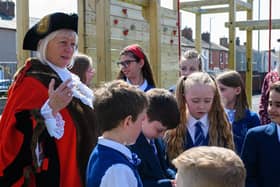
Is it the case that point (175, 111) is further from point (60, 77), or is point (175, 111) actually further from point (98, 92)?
point (60, 77)

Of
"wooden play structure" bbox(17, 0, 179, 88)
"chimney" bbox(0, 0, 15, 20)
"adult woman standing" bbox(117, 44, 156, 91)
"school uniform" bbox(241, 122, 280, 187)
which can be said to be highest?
"chimney" bbox(0, 0, 15, 20)

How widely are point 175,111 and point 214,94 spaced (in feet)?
1.88

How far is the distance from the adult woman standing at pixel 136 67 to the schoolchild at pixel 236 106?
63cm

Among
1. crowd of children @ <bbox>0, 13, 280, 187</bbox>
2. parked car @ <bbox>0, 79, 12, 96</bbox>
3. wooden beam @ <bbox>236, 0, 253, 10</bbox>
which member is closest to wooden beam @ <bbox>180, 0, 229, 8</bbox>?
wooden beam @ <bbox>236, 0, 253, 10</bbox>

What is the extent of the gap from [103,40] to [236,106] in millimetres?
1481

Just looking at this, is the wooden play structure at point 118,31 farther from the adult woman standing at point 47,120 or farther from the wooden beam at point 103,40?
the adult woman standing at point 47,120

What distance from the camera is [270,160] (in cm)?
252

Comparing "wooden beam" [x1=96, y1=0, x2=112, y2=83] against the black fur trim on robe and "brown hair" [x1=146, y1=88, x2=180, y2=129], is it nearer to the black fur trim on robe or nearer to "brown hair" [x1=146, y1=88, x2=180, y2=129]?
the black fur trim on robe

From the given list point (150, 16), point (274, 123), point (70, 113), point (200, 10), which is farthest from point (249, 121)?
point (200, 10)

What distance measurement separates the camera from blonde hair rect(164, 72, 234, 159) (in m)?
2.56

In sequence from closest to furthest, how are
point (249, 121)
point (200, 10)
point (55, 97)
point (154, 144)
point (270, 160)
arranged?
1. point (55, 97)
2. point (154, 144)
3. point (270, 160)
4. point (249, 121)
5. point (200, 10)

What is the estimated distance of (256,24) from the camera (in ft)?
21.3

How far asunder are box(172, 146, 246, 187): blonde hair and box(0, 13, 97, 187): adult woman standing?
0.99m

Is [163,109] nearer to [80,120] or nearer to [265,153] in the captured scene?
[80,120]
